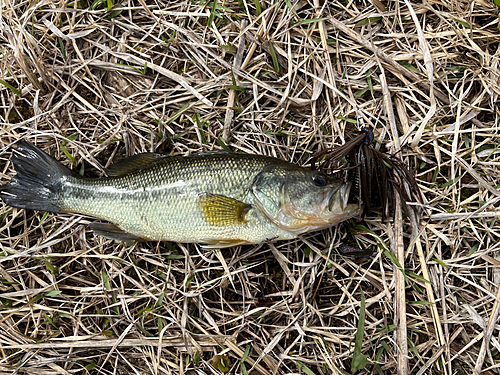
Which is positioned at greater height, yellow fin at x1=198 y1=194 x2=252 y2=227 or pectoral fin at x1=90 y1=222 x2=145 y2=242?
yellow fin at x1=198 y1=194 x2=252 y2=227

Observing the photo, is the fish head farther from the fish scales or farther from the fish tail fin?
the fish tail fin

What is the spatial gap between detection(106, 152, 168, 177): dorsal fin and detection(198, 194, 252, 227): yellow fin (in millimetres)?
789

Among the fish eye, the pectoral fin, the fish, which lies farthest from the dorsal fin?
the fish eye

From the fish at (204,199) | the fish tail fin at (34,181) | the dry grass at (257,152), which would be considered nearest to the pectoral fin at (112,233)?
the fish at (204,199)

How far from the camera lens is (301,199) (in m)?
3.52

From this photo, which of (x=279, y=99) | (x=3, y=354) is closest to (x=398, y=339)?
(x=279, y=99)

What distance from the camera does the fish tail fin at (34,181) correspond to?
13.0ft

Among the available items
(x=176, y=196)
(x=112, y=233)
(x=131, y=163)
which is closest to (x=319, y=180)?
(x=176, y=196)

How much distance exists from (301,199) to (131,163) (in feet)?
6.30

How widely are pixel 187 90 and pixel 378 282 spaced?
119 inches

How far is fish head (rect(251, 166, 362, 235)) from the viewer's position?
3.48 meters

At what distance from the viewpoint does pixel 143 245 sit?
13.4 ft

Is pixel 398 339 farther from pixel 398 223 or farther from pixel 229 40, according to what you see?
pixel 229 40

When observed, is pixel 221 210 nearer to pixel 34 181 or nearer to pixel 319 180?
pixel 319 180
